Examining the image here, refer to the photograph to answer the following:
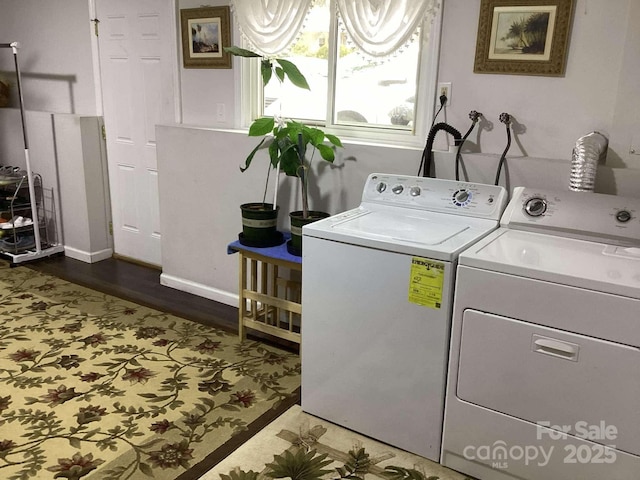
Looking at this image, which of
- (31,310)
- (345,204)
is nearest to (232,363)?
(345,204)

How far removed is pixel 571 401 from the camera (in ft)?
5.73

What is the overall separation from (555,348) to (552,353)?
0.02m

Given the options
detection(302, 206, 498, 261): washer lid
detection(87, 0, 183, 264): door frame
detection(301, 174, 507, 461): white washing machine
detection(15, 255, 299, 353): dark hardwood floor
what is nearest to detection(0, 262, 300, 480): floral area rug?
detection(15, 255, 299, 353): dark hardwood floor

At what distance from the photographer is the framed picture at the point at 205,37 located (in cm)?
324

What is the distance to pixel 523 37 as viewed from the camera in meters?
2.39

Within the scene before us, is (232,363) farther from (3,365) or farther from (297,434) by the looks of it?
(3,365)

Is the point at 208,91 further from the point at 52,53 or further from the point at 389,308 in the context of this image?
the point at 389,308

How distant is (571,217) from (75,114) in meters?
3.63

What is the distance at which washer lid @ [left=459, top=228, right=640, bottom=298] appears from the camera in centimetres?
164

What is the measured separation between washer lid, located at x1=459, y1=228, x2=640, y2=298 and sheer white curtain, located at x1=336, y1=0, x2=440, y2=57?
1.12 metres

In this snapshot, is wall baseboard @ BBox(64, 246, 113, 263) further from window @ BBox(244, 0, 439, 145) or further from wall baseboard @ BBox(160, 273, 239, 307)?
window @ BBox(244, 0, 439, 145)

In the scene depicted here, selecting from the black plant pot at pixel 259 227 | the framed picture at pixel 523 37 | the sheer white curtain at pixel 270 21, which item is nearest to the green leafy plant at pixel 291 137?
the black plant pot at pixel 259 227

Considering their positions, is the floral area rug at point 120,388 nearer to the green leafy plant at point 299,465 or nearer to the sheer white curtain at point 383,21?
the green leafy plant at point 299,465

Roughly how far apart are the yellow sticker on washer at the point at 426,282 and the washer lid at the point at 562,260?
10cm
